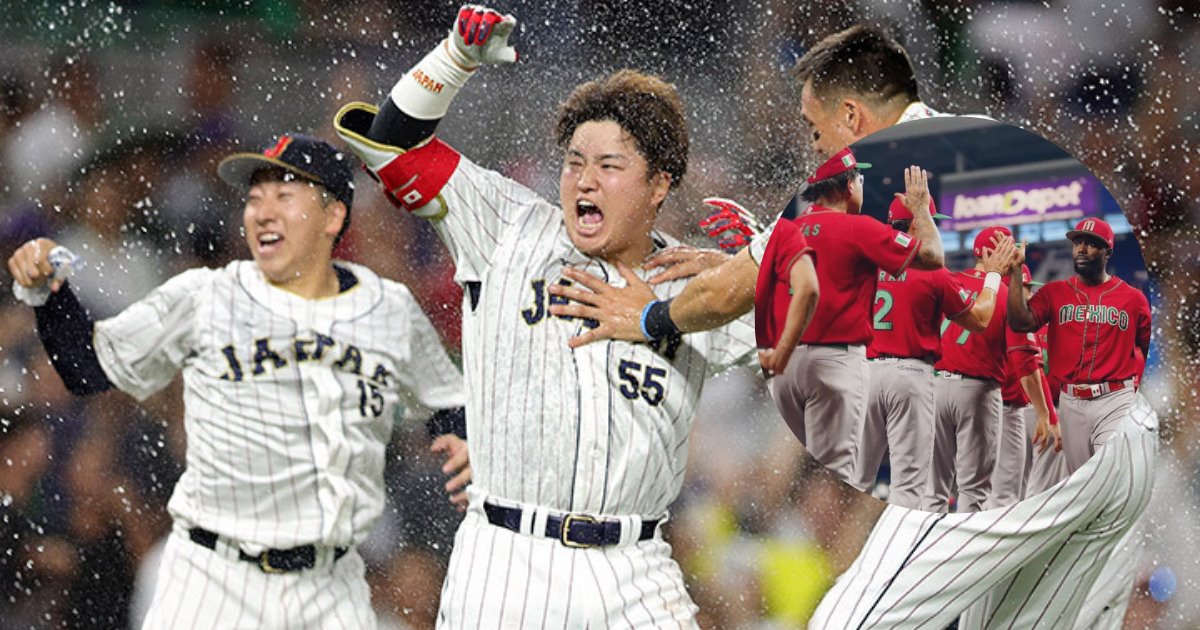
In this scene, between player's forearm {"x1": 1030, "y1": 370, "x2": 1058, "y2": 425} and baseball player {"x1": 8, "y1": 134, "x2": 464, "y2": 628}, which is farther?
baseball player {"x1": 8, "y1": 134, "x2": 464, "y2": 628}

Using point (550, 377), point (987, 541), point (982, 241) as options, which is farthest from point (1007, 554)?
point (550, 377)

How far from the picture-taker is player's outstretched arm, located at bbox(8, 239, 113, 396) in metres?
2.24

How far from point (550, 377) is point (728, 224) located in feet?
1.19

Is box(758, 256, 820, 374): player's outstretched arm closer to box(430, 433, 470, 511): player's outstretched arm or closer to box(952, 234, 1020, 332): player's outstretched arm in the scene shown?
box(952, 234, 1020, 332): player's outstretched arm

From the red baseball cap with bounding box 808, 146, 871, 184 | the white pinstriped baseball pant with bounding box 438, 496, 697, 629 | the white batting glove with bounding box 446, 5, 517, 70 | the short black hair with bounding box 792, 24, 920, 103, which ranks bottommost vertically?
the white pinstriped baseball pant with bounding box 438, 496, 697, 629

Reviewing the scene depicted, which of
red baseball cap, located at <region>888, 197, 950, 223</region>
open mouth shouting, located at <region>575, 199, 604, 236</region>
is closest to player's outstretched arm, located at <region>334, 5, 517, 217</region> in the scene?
open mouth shouting, located at <region>575, 199, 604, 236</region>

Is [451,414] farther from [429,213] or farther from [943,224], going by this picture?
[943,224]

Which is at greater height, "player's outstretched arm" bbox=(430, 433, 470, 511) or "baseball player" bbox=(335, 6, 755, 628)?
"baseball player" bbox=(335, 6, 755, 628)

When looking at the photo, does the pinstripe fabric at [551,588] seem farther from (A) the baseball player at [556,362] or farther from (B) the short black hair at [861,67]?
(B) the short black hair at [861,67]

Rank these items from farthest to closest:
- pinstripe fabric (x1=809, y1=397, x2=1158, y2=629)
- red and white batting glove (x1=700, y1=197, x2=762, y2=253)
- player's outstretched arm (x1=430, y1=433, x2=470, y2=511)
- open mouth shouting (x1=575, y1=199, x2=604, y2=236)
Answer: player's outstretched arm (x1=430, y1=433, x2=470, y2=511) < red and white batting glove (x1=700, y1=197, x2=762, y2=253) < open mouth shouting (x1=575, y1=199, x2=604, y2=236) < pinstripe fabric (x1=809, y1=397, x2=1158, y2=629)

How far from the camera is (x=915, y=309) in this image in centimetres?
189

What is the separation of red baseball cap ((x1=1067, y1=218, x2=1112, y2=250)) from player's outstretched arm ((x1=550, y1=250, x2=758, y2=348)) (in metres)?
0.41

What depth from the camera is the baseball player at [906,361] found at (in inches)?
74.0

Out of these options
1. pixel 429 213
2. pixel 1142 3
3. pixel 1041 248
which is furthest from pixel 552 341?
pixel 1142 3
